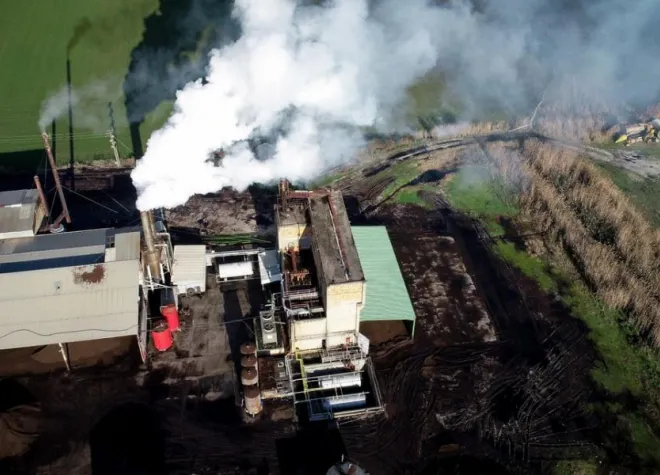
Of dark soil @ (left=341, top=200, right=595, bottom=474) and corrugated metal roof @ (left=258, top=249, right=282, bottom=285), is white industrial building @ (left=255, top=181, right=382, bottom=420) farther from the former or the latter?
corrugated metal roof @ (left=258, top=249, right=282, bottom=285)

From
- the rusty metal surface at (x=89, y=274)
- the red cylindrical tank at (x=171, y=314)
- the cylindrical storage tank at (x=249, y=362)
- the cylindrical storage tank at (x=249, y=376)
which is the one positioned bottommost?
the cylindrical storage tank at (x=249, y=376)

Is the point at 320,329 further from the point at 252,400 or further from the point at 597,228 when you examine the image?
the point at 597,228

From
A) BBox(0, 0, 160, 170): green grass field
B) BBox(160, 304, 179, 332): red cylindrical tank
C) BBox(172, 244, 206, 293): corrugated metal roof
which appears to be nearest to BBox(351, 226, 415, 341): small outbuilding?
BBox(172, 244, 206, 293): corrugated metal roof

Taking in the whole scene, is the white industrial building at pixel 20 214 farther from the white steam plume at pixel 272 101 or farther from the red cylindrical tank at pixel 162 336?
the red cylindrical tank at pixel 162 336

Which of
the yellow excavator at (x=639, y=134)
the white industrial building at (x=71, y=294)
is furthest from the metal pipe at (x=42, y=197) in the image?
the yellow excavator at (x=639, y=134)

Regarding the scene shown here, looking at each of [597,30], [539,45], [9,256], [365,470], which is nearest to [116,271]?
[9,256]

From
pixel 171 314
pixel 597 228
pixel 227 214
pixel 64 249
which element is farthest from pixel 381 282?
pixel 64 249

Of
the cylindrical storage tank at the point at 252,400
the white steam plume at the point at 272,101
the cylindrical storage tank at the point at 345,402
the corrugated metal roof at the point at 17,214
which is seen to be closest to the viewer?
the cylindrical storage tank at the point at 252,400
